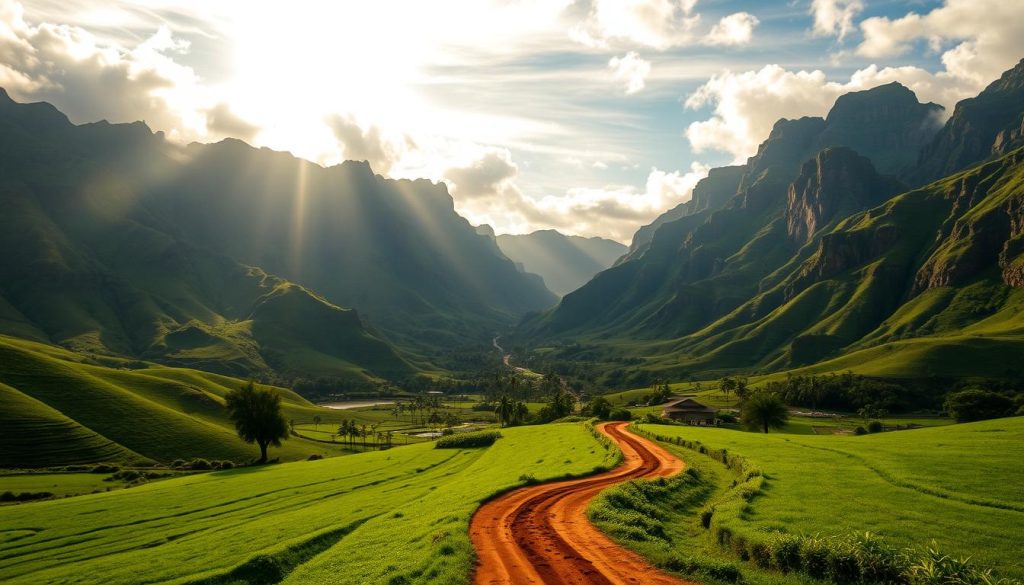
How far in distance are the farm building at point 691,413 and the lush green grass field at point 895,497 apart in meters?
92.2

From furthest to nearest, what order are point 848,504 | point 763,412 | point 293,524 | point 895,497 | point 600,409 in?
point 600,409 < point 763,412 < point 293,524 < point 895,497 < point 848,504

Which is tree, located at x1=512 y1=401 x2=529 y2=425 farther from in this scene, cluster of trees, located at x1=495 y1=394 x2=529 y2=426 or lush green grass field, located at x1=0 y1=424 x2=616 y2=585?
lush green grass field, located at x1=0 y1=424 x2=616 y2=585

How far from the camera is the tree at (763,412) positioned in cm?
11131

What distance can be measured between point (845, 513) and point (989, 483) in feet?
34.9

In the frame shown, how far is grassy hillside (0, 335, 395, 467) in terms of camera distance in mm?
115188

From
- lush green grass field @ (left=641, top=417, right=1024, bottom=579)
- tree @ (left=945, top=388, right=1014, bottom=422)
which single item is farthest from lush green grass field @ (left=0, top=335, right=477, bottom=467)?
tree @ (left=945, top=388, right=1014, bottom=422)

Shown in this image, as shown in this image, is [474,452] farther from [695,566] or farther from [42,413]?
[42,413]

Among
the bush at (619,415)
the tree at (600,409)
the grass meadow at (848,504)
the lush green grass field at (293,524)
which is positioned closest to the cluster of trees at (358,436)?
the tree at (600,409)

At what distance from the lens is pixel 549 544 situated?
27375 mm

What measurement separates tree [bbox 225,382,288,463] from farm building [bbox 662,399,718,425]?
94511 mm

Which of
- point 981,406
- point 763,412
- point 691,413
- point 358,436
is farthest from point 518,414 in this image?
point 981,406

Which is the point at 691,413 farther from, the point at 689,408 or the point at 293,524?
the point at 293,524

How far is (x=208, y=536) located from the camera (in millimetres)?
42469

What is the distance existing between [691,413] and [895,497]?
117176 millimetres
